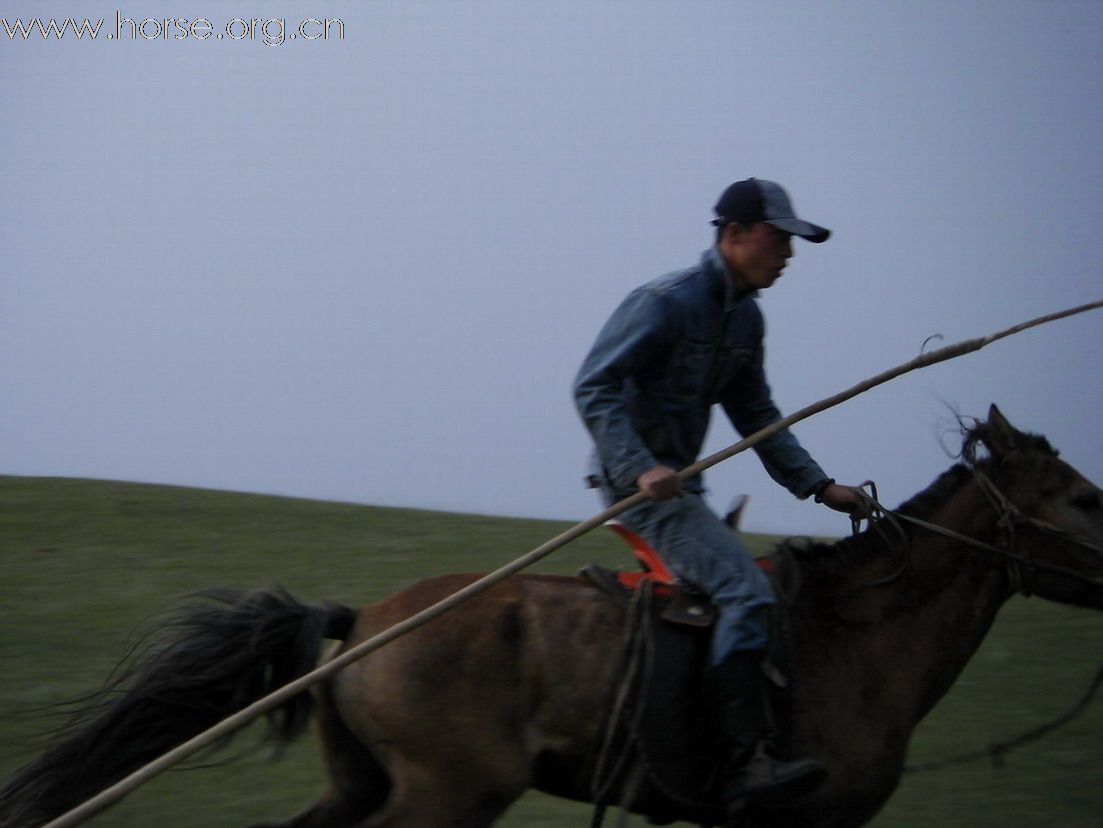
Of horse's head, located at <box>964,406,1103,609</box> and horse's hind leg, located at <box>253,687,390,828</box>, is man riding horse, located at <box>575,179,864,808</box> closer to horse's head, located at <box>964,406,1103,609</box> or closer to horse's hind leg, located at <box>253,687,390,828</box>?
horse's head, located at <box>964,406,1103,609</box>

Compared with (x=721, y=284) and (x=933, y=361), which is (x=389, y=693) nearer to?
(x=721, y=284)

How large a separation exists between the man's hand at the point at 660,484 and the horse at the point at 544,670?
1.37ft

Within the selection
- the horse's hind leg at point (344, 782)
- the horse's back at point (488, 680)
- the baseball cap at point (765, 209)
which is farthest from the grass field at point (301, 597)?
the baseball cap at point (765, 209)

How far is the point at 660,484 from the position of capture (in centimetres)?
366

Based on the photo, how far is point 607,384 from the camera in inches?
152

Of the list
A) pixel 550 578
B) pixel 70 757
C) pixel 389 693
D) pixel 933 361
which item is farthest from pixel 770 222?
pixel 70 757

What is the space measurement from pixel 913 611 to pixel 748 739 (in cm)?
74

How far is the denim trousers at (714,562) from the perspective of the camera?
3768 millimetres

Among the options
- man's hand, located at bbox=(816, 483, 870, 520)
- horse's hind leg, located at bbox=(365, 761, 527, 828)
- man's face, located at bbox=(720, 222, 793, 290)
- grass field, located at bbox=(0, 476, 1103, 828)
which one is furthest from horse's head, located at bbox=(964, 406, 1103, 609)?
horse's hind leg, located at bbox=(365, 761, 527, 828)

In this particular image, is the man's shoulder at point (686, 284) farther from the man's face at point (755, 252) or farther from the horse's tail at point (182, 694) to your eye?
the horse's tail at point (182, 694)

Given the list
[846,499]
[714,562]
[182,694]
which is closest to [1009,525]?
[846,499]

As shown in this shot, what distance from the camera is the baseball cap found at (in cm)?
397

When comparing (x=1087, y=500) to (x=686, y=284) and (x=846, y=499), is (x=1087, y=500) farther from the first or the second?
(x=686, y=284)

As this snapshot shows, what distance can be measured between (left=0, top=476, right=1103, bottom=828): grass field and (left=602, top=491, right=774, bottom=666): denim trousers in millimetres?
1861
